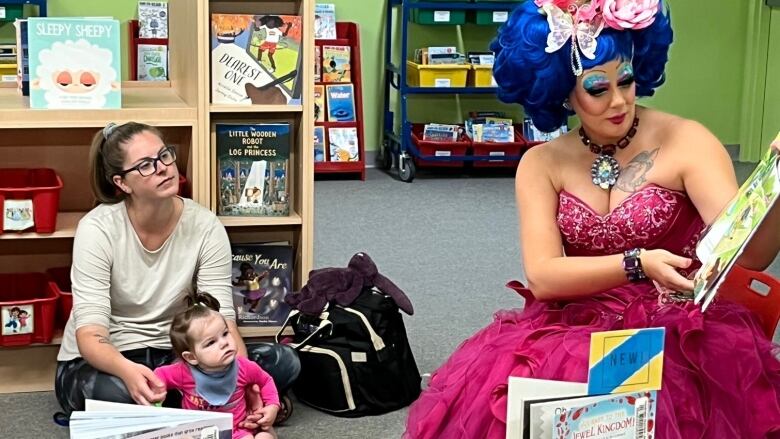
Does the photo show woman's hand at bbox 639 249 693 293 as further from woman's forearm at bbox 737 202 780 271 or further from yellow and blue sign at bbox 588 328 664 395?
yellow and blue sign at bbox 588 328 664 395

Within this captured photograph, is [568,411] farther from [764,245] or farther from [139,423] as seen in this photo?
[139,423]

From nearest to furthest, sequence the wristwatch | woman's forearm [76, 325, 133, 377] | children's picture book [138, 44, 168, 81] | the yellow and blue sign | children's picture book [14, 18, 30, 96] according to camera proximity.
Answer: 1. the yellow and blue sign
2. the wristwatch
3. woman's forearm [76, 325, 133, 377]
4. children's picture book [14, 18, 30, 96]
5. children's picture book [138, 44, 168, 81]

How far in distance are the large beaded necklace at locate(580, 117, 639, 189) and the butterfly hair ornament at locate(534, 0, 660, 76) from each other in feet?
0.64

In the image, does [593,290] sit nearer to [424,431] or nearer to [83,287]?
[424,431]

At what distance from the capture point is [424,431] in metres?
2.04

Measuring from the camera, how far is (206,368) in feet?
8.92

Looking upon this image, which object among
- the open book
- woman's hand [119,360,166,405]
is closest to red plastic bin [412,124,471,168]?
woman's hand [119,360,166,405]

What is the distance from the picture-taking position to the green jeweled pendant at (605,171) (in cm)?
219

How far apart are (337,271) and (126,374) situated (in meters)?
0.73

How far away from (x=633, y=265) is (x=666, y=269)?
92mm

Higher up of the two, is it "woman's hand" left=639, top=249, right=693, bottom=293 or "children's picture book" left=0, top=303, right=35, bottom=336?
"woman's hand" left=639, top=249, right=693, bottom=293

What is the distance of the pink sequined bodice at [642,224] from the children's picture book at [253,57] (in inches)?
50.4

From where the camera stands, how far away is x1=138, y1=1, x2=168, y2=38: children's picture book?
6254mm

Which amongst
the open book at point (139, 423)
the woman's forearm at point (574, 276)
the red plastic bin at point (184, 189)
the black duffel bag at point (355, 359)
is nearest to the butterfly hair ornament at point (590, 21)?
the woman's forearm at point (574, 276)
